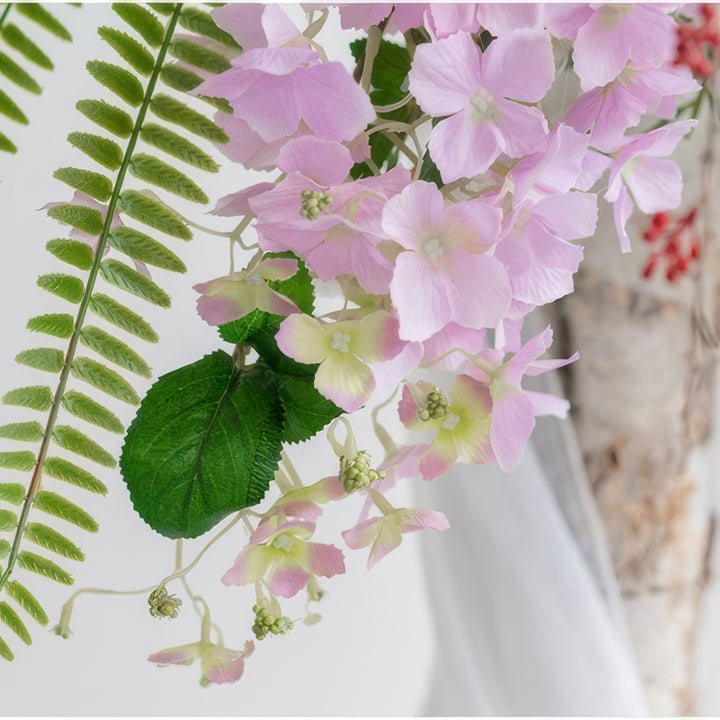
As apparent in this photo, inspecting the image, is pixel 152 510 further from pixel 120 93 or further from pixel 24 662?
pixel 24 662

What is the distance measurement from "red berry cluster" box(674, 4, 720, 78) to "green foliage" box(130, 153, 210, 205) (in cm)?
33

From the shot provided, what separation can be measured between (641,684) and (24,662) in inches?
20.3

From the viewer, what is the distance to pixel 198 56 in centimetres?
28

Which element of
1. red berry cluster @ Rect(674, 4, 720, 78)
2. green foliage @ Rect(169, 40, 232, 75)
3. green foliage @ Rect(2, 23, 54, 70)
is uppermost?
red berry cluster @ Rect(674, 4, 720, 78)

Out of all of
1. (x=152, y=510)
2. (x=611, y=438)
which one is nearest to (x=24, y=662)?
(x=152, y=510)

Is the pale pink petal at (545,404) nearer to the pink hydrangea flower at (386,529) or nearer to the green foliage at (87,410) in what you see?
the pink hydrangea flower at (386,529)

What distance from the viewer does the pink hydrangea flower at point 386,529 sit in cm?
29

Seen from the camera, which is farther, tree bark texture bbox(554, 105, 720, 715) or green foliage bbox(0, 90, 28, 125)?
tree bark texture bbox(554, 105, 720, 715)

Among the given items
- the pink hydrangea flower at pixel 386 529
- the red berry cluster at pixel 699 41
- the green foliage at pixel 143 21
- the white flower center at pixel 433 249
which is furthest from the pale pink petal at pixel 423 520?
the red berry cluster at pixel 699 41

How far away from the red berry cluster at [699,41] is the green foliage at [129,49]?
1.10 feet

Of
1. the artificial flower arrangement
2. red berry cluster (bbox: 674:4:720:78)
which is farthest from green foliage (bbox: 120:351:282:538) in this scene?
red berry cluster (bbox: 674:4:720:78)

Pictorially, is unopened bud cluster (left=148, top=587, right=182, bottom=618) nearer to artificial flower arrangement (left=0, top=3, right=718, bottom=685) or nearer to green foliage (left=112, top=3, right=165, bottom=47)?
artificial flower arrangement (left=0, top=3, right=718, bottom=685)

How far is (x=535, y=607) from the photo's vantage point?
64cm

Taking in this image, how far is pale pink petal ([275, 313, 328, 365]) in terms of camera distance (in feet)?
0.83
